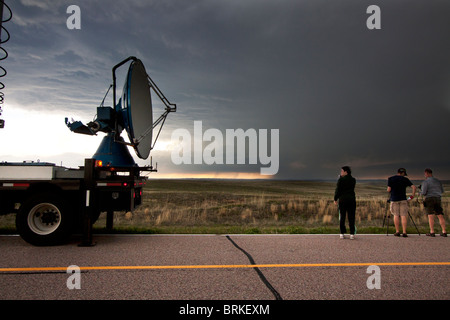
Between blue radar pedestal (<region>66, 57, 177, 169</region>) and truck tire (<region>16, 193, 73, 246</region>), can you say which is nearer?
truck tire (<region>16, 193, 73, 246</region>)

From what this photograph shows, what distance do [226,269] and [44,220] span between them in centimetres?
460

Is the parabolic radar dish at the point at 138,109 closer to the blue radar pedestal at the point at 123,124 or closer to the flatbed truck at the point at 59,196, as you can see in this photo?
the blue radar pedestal at the point at 123,124

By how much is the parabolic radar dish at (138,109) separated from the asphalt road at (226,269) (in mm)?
2926

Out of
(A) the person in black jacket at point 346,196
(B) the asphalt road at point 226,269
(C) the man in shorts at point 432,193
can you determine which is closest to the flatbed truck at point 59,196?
(B) the asphalt road at point 226,269

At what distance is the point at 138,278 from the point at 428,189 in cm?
908

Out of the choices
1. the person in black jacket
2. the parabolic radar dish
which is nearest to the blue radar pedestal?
the parabolic radar dish

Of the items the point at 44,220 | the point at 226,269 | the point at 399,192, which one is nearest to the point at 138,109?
the point at 44,220

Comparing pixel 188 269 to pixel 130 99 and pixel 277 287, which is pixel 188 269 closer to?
pixel 277 287

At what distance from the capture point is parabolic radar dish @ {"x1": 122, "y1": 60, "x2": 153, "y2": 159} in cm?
868

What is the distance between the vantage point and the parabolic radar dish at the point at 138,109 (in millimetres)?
8680

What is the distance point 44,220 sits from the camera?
23.8 ft

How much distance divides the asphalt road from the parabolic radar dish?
293cm

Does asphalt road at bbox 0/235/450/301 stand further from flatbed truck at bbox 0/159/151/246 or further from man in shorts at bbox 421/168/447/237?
man in shorts at bbox 421/168/447/237
